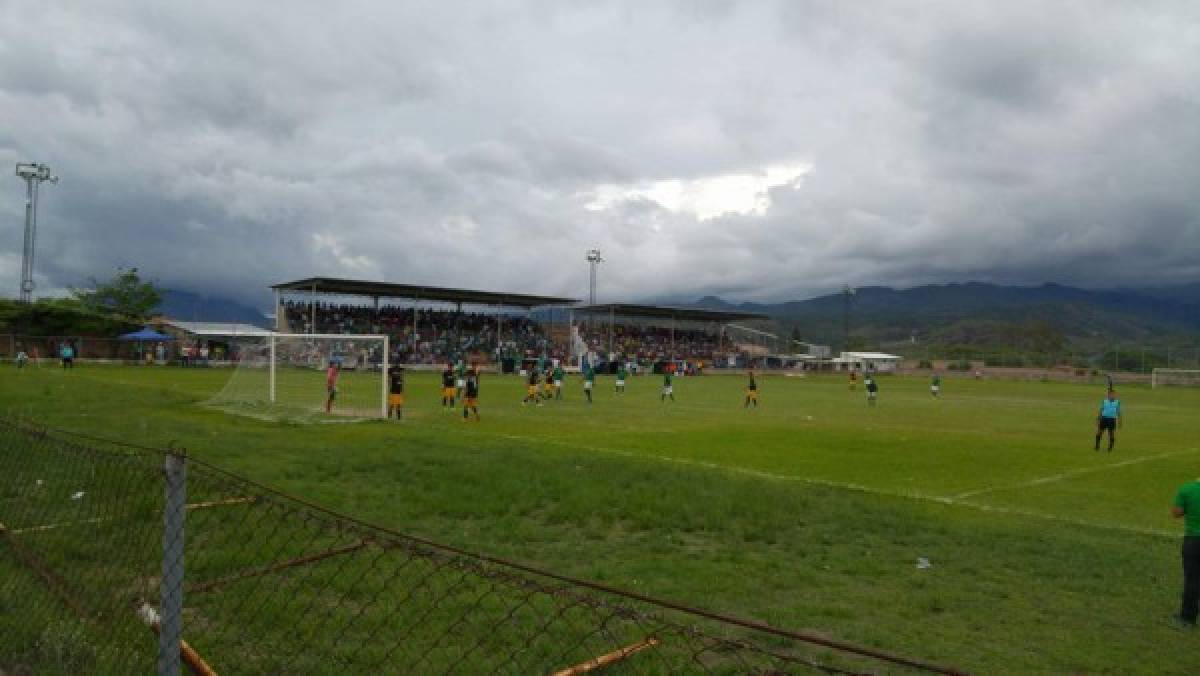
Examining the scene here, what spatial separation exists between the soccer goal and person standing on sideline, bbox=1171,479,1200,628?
76.3 m

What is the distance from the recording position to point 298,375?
27062 mm

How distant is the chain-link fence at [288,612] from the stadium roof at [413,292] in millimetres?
57983

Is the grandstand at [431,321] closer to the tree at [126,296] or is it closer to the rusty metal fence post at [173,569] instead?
the tree at [126,296]

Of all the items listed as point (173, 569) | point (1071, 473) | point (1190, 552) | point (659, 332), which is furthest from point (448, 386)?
point (659, 332)

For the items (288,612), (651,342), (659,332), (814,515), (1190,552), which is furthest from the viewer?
(659,332)

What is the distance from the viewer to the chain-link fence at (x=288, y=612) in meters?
5.12

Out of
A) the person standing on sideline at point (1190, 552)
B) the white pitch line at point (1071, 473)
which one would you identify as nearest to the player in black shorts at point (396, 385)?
the white pitch line at point (1071, 473)

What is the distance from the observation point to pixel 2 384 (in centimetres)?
2728

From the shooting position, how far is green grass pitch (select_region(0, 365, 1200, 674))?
277 inches

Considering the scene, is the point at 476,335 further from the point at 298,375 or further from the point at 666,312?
the point at 298,375

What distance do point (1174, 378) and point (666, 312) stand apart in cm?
4734

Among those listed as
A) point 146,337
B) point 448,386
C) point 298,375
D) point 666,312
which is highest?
point 666,312

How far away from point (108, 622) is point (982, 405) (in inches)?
1594

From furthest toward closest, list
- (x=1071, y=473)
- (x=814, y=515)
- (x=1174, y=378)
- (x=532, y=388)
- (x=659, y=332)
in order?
(x=659, y=332)
(x=1174, y=378)
(x=532, y=388)
(x=1071, y=473)
(x=814, y=515)
